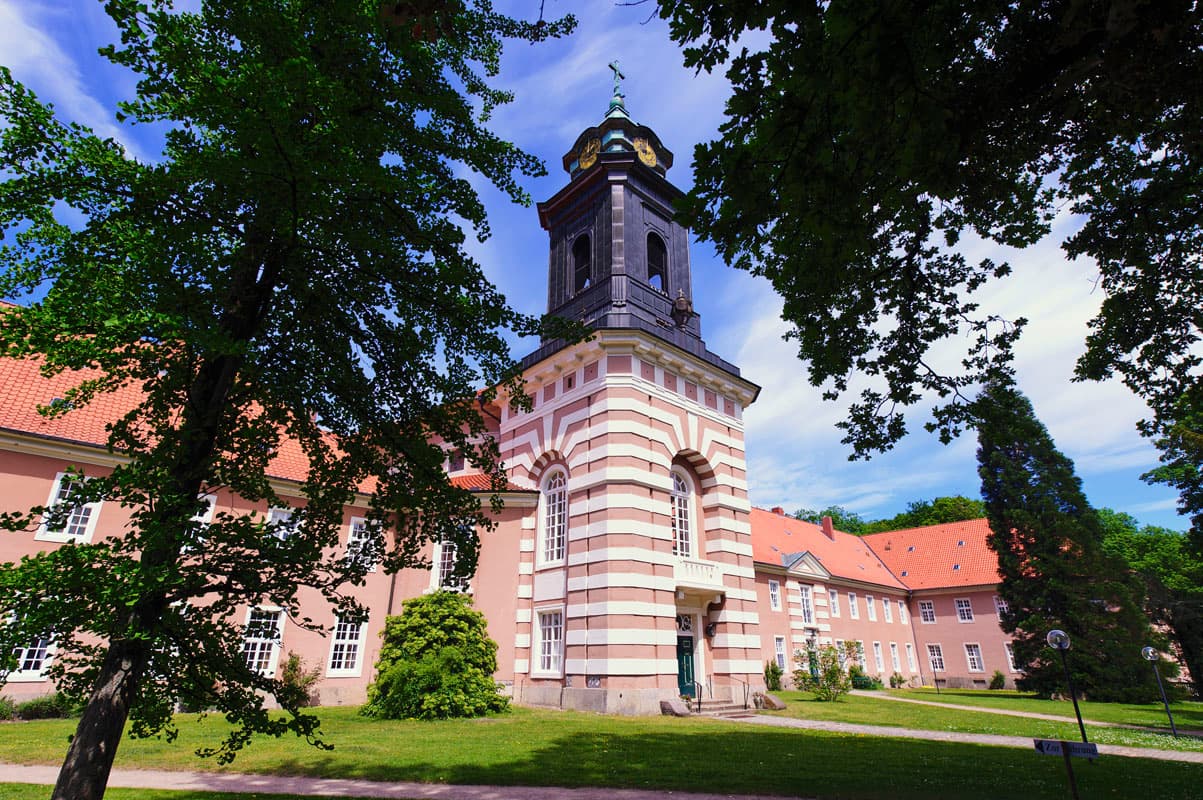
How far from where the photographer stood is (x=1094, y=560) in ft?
95.3

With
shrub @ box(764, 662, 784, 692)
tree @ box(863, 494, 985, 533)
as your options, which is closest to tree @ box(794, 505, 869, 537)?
tree @ box(863, 494, 985, 533)

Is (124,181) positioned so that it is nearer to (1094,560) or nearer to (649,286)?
(649,286)

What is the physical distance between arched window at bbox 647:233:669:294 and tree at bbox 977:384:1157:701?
1480 cm

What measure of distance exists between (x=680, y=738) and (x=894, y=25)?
13.0 metres

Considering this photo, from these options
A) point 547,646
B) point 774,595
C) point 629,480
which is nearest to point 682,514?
point 629,480

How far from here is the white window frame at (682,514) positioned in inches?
829

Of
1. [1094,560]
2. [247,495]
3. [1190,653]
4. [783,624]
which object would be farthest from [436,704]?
[1190,653]

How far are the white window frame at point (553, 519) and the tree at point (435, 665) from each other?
343 cm

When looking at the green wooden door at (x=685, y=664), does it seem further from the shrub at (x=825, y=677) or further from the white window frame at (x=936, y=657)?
the white window frame at (x=936, y=657)

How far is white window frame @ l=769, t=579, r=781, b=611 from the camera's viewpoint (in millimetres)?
30609

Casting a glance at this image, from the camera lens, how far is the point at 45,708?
14086 mm

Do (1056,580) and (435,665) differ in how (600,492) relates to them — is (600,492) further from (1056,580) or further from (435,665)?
(1056,580)

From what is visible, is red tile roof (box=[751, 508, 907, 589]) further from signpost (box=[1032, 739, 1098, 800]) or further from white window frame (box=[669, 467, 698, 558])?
signpost (box=[1032, 739, 1098, 800])

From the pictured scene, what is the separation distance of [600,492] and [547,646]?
5.13 meters
